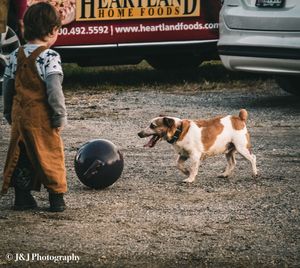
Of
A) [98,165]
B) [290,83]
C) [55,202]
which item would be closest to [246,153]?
[98,165]

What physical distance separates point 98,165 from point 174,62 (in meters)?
7.52

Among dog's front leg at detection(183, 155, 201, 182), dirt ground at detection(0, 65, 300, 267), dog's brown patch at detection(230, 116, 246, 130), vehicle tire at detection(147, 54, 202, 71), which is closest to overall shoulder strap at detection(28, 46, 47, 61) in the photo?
dirt ground at detection(0, 65, 300, 267)

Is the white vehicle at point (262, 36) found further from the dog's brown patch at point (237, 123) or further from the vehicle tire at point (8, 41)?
the dog's brown patch at point (237, 123)

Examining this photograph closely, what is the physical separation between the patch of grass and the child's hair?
268 inches

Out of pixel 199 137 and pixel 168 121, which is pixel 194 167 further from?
pixel 168 121

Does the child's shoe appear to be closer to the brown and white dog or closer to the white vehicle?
the brown and white dog

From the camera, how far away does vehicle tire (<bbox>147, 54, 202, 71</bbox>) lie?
612 inches

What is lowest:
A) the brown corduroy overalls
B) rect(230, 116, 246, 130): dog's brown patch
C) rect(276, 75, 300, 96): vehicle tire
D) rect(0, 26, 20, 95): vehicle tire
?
rect(276, 75, 300, 96): vehicle tire

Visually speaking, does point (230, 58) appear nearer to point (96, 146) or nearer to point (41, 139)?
point (96, 146)

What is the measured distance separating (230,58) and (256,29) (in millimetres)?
497

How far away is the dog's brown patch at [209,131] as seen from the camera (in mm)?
8664

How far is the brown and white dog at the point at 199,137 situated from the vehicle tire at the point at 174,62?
6728 millimetres

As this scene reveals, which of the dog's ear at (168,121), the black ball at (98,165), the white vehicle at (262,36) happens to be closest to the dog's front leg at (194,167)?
the dog's ear at (168,121)

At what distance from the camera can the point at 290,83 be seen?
1307 cm
